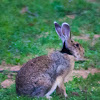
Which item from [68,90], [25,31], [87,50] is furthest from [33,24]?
[68,90]

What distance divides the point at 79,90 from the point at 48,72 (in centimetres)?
86

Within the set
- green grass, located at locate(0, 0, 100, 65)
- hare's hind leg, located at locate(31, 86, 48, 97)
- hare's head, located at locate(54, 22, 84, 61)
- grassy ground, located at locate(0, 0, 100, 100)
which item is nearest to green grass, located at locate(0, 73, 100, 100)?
grassy ground, located at locate(0, 0, 100, 100)

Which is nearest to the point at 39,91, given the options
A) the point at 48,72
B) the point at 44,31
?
the point at 48,72

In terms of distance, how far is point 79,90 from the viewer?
6301 mm

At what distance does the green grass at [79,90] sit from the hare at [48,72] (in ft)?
0.51

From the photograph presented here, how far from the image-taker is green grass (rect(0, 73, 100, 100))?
5.88m

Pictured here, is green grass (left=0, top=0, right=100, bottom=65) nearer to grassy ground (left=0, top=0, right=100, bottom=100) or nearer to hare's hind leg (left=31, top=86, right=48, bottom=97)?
grassy ground (left=0, top=0, right=100, bottom=100)

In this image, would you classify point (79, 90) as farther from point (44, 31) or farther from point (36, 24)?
point (36, 24)

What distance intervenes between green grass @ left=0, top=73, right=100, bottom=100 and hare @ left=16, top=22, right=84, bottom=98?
156 mm

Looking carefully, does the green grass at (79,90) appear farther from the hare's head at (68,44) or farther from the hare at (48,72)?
the hare's head at (68,44)

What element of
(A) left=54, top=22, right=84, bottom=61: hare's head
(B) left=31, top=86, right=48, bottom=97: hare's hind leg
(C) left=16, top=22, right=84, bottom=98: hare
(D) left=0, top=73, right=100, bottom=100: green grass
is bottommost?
(D) left=0, top=73, right=100, bottom=100: green grass

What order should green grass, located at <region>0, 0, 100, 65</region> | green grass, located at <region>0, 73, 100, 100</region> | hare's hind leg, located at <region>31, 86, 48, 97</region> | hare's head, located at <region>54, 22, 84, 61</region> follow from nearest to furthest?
1. hare's hind leg, located at <region>31, 86, 48, 97</region>
2. green grass, located at <region>0, 73, 100, 100</region>
3. hare's head, located at <region>54, 22, 84, 61</region>
4. green grass, located at <region>0, 0, 100, 65</region>

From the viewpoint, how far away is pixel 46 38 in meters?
8.62

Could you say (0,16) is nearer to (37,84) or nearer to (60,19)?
(60,19)
